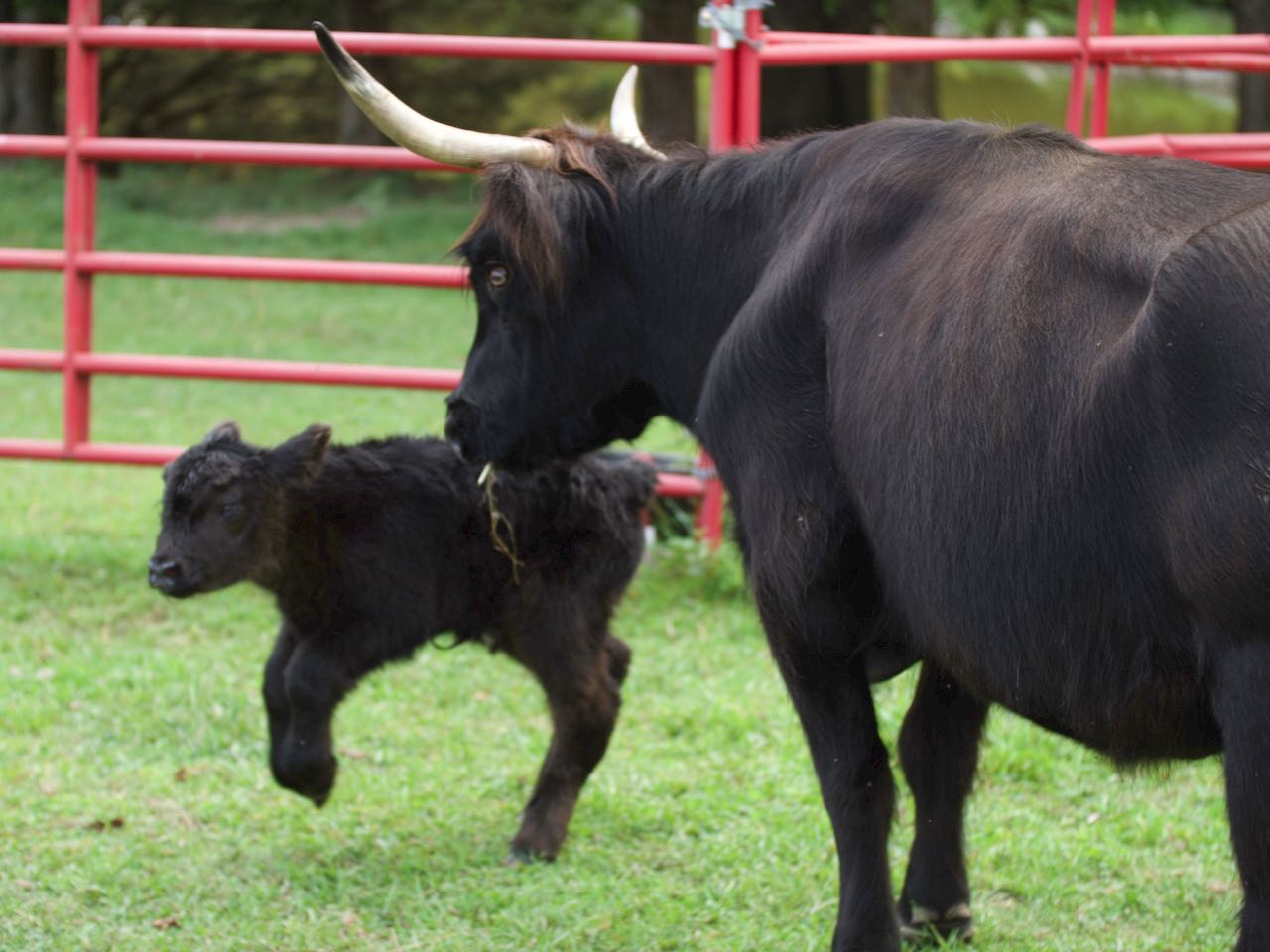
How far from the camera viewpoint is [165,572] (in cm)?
480

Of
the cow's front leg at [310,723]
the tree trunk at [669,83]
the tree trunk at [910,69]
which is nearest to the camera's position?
the cow's front leg at [310,723]

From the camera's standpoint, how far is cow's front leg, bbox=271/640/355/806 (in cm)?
466

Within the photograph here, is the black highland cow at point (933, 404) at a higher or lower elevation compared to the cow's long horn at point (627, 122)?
lower

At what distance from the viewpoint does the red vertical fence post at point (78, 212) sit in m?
7.53

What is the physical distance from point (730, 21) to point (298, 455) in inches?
122

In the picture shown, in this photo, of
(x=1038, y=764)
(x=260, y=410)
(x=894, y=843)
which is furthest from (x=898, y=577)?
(x=260, y=410)

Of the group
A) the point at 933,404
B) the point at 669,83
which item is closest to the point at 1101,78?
the point at 933,404

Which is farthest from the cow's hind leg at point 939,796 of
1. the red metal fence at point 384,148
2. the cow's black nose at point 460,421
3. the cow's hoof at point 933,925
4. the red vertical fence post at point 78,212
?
the red vertical fence post at point 78,212

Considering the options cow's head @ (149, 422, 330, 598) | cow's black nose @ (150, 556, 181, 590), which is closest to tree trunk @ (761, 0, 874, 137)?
cow's head @ (149, 422, 330, 598)

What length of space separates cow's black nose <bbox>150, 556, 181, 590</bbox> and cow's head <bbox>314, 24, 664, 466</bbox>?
1.15 metres

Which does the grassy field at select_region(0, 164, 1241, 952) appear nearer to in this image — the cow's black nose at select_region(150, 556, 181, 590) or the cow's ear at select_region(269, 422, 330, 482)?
the cow's black nose at select_region(150, 556, 181, 590)

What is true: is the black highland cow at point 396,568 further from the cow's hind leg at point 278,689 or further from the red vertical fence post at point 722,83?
the red vertical fence post at point 722,83

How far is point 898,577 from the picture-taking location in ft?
10.2

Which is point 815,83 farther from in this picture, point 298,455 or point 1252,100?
point 298,455
